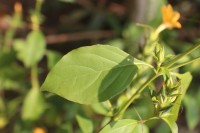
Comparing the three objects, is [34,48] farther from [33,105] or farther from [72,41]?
[72,41]

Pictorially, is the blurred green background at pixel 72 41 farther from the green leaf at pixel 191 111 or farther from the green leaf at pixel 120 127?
the green leaf at pixel 120 127

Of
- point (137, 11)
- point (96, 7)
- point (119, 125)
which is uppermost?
point (119, 125)

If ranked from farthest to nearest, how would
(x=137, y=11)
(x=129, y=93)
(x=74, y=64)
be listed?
1. (x=137, y=11)
2. (x=129, y=93)
3. (x=74, y=64)

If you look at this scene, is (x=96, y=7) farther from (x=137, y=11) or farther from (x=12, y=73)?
(x=12, y=73)

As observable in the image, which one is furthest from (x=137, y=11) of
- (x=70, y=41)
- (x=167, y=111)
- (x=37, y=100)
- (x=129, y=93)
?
(x=167, y=111)

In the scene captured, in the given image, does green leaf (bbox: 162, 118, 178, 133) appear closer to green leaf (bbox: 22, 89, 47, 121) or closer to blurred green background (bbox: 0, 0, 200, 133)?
blurred green background (bbox: 0, 0, 200, 133)

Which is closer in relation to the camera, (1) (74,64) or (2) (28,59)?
(1) (74,64)
